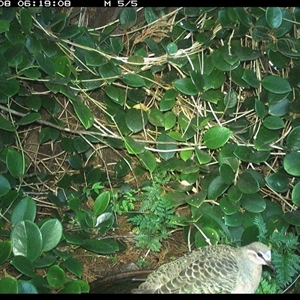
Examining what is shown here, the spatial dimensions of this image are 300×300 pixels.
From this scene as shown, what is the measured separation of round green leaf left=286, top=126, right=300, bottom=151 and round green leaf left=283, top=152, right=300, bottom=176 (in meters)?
0.03

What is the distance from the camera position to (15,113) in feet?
7.35

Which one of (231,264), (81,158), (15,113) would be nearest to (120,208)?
(81,158)

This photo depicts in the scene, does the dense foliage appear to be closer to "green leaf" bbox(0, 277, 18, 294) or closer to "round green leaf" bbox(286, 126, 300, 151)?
"round green leaf" bbox(286, 126, 300, 151)

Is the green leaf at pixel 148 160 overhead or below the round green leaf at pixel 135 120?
below

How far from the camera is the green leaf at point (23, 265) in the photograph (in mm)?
1714

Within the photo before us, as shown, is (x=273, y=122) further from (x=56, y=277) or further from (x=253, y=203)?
(x=56, y=277)

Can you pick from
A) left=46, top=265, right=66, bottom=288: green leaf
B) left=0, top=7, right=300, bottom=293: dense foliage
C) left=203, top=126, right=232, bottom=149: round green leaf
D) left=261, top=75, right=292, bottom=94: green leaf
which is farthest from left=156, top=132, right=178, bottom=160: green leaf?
left=46, top=265, right=66, bottom=288: green leaf

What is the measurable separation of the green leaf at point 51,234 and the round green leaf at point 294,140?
0.80 meters

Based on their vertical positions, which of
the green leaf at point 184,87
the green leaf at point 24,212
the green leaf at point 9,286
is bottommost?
the green leaf at point 9,286

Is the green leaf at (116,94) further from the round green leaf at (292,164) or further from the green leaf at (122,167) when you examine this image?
the round green leaf at (292,164)

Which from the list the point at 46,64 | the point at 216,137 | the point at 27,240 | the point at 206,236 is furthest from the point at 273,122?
the point at 27,240

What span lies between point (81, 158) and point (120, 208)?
0.28 meters

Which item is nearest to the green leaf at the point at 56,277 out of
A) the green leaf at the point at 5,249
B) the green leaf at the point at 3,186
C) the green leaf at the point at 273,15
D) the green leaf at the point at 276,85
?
the green leaf at the point at 5,249

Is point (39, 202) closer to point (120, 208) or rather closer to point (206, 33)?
point (120, 208)
